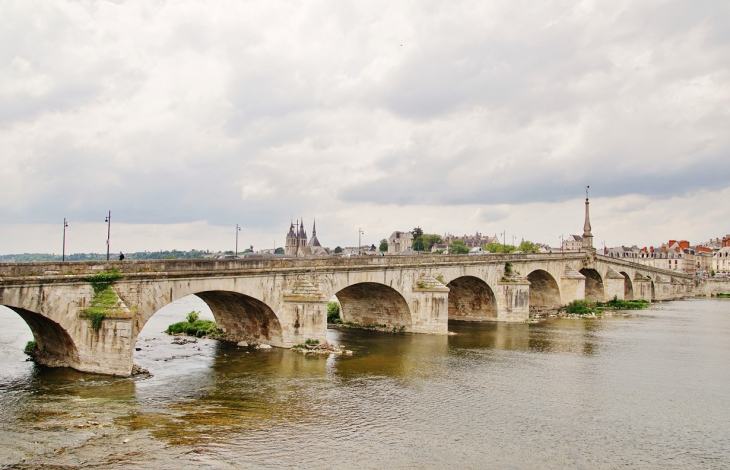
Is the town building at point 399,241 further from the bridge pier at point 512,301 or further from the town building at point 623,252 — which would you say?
the bridge pier at point 512,301

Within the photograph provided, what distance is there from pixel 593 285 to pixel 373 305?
119 ft

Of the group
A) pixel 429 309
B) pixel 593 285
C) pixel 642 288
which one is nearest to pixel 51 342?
pixel 429 309

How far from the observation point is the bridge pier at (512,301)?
45.5 meters

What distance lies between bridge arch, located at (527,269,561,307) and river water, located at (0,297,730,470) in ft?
76.7

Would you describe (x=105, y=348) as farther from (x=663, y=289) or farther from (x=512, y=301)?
(x=663, y=289)

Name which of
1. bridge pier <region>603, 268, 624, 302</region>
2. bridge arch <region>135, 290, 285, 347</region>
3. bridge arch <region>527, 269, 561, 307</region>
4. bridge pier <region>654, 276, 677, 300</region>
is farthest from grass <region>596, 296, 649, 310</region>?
bridge arch <region>135, 290, 285, 347</region>

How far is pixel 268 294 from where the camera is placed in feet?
91.6

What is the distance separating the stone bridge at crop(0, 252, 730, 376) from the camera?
20.7m

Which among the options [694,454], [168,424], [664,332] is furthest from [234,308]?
[664,332]

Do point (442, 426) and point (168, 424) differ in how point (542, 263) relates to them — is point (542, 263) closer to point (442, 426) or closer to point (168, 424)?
point (442, 426)

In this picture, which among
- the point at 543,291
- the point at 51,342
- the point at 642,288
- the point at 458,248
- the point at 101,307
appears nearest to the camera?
the point at 101,307

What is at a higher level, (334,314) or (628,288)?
(628,288)

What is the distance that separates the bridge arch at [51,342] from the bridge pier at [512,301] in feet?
105

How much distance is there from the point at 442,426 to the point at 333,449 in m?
4.01
